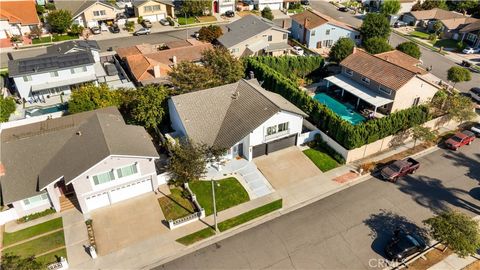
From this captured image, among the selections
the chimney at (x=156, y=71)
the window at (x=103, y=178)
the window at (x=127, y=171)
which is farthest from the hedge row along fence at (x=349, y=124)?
the window at (x=103, y=178)

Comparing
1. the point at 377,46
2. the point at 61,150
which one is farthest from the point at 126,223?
the point at 377,46

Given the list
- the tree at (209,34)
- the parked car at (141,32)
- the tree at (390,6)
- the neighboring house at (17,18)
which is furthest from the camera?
the tree at (390,6)

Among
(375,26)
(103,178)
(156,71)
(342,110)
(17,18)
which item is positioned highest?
(17,18)

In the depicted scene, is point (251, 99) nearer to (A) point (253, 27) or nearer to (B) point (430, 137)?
(B) point (430, 137)

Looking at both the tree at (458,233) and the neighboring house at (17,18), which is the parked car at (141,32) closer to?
the neighboring house at (17,18)

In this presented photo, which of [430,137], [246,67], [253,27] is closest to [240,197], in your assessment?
[430,137]

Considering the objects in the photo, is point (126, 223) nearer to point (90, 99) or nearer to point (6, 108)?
point (90, 99)
